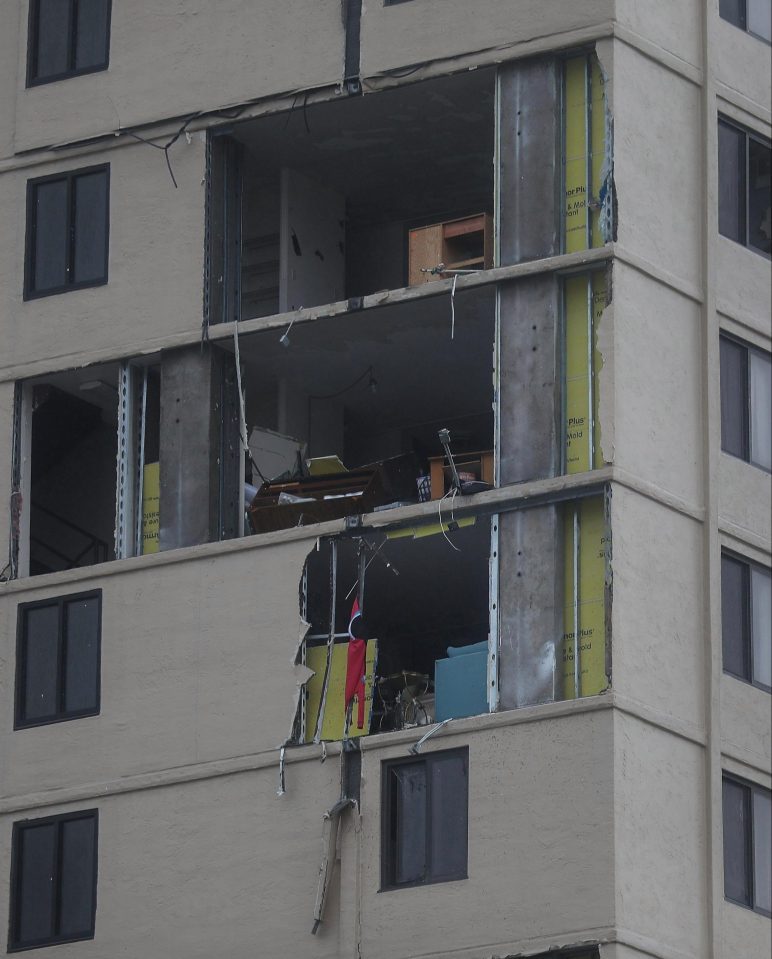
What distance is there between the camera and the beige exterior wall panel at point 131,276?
143 ft

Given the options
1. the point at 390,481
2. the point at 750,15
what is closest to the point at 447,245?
the point at 390,481

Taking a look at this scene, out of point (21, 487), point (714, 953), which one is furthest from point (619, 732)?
point (21, 487)

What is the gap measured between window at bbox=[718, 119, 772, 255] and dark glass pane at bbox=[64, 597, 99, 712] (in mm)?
10253

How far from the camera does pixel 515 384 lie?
4044 cm

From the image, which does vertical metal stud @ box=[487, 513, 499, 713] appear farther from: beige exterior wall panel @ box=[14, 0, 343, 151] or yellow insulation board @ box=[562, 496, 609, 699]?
beige exterior wall panel @ box=[14, 0, 343, 151]

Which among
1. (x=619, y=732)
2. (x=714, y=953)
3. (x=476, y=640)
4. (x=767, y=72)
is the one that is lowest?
(x=714, y=953)

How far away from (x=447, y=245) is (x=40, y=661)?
26.5 feet

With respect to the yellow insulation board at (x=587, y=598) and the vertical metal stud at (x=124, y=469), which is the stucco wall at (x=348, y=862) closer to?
the yellow insulation board at (x=587, y=598)

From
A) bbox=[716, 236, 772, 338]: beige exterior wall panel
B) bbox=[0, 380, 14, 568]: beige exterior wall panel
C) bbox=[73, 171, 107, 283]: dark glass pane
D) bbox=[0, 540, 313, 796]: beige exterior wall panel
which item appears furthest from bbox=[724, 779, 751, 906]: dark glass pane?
bbox=[73, 171, 107, 283]: dark glass pane

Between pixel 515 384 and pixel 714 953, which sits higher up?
pixel 515 384

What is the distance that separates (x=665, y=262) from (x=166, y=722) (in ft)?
29.8

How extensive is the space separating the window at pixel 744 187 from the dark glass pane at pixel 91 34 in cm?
921

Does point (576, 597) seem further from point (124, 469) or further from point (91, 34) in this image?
point (91, 34)

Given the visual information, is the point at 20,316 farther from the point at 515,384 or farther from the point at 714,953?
the point at 714,953
